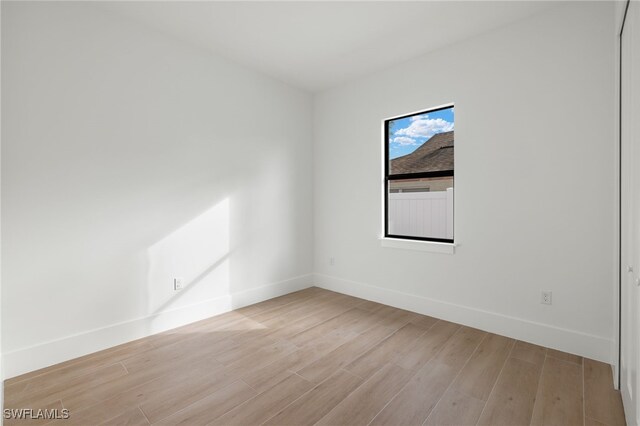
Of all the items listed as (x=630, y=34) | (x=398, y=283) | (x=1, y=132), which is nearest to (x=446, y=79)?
(x=630, y=34)

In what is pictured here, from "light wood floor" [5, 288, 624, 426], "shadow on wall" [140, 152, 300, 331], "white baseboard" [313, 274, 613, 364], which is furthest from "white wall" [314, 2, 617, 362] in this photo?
"shadow on wall" [140, 152, 300, 331]

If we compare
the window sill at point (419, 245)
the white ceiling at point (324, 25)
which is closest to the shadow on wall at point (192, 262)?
the white ceiling at point (324, 25)

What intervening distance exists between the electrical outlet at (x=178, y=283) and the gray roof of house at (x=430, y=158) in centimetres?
256

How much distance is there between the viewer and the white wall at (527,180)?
2.31 metres

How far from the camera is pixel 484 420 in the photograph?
168 centimetres

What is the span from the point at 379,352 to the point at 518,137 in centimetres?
213

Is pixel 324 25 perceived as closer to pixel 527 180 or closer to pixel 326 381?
pixel 527 180

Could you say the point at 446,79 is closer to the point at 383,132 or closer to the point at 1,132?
the point at 383,132

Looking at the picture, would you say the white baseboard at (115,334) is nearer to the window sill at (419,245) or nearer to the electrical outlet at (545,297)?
the window sill at (419,245)

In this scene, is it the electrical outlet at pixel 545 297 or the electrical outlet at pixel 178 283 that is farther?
the electrical outlet at pixel 178 283

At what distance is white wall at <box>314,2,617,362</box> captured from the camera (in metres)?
2.31

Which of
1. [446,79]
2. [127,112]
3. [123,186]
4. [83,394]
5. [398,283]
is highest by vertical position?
[446,79]

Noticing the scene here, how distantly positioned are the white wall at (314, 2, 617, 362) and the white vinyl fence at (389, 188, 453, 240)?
0.25 meters

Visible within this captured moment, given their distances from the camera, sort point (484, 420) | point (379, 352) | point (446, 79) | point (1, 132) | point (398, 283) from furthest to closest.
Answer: point (398, 283) < point (446, 79) < point (379, 352) < point (1, 132) < point (484, 420)
